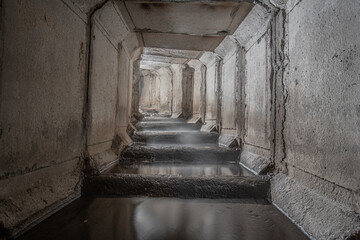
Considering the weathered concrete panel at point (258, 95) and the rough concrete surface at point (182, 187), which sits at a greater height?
the weathered concrete panel at point (258, 95)

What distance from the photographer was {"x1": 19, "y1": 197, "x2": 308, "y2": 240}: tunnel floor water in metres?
1.41

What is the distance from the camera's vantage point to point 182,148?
10.4ft

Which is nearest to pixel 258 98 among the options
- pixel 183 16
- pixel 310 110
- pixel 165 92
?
pixel 310 110

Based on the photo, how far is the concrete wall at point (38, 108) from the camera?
4.16 feet

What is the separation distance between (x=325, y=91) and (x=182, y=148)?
6.66 feet

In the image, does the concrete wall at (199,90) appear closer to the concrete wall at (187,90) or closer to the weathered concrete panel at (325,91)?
the concrete wall at (187,90)

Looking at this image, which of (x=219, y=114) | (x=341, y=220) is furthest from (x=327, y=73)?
(x=219, y=114)

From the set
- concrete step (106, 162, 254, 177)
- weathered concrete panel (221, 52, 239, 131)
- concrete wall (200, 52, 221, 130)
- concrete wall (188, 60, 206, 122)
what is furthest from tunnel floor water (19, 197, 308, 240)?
concrete wall (188, 60, 206, 122)

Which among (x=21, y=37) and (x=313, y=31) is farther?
(x=313, y=31)

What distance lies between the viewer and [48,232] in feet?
4.57

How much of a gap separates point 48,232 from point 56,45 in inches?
53.9

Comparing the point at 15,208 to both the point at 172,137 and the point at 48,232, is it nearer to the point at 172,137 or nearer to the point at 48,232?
the point at 48,232

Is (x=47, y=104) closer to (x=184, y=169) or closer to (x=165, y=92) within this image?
(x=184, y=169)

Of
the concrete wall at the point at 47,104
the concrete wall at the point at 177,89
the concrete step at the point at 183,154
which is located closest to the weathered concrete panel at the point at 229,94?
the concrete step at the point at 183,154
